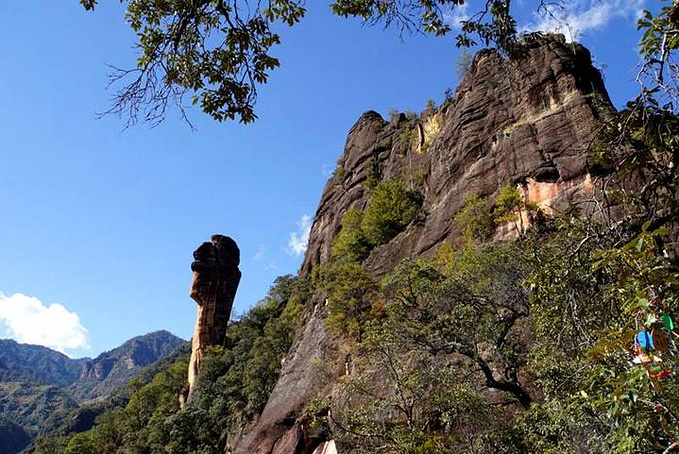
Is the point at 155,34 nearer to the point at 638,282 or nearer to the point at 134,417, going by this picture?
the point at 638,282

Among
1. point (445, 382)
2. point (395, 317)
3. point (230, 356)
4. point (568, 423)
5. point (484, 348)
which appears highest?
point (230, 356)

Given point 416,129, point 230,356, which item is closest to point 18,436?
point 230,356

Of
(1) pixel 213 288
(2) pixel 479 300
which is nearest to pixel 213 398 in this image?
(1) pixel 213 288

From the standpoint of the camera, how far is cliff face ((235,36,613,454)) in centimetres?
2055

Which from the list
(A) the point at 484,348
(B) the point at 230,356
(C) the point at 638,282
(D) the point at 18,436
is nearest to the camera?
(C) the point at 638,282

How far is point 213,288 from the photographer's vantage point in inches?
1929

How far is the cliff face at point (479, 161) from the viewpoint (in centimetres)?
2055

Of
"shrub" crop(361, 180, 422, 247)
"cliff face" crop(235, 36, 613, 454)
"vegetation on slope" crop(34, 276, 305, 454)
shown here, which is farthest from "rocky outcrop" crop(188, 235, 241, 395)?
"shrub" crop(361, 180, 422, 247)

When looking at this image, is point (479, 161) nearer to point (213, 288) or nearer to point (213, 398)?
point (213, 398)

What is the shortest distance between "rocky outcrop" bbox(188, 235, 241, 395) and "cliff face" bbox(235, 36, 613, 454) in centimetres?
2038

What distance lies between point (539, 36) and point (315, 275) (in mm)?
33099

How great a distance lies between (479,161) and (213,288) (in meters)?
32.9

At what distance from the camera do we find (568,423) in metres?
8.08

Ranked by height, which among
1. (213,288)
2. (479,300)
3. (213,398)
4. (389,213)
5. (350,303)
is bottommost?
(213,398)
